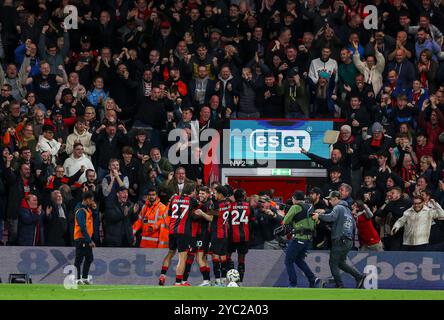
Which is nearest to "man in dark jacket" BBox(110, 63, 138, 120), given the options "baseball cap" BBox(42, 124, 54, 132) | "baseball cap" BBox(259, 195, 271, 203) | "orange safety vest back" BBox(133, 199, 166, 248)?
"baseball cap" BBox(42, 124, 54, 132)

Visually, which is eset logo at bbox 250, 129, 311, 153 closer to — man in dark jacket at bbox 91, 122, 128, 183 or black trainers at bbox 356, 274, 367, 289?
man in dark jacket at bbox 91, 122, 128, 183

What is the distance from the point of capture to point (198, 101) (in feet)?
98.2

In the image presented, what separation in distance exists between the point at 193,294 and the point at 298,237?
430 centimetres

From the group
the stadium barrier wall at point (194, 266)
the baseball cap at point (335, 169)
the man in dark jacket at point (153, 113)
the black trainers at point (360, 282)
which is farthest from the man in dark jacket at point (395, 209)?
the man in dark jacket at point (153, 113)

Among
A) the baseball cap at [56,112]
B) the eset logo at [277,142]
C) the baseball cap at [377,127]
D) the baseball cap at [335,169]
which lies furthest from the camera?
the eset logo at [277,142]

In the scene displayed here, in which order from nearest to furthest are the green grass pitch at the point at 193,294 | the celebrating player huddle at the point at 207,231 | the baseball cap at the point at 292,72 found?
the green grass pitch at the point at 193,294, the celebrating player huddle at the point at 207,231, the baseball cap at the point at 292,72

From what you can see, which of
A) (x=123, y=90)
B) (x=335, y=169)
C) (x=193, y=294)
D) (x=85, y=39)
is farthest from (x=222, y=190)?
(x=85, y=39)

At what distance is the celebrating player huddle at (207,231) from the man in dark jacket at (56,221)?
9.86 feet

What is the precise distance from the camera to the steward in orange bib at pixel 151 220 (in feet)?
86.3

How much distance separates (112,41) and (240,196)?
7.68 m

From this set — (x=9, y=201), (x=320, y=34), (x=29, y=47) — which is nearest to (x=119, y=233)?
(x=9, y=201)

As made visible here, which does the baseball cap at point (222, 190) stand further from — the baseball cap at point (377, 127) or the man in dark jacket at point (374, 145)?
the baseball cap at point (377, 127)

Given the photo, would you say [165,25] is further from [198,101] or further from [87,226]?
[87,226]

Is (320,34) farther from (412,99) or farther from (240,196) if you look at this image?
(240,196)
